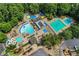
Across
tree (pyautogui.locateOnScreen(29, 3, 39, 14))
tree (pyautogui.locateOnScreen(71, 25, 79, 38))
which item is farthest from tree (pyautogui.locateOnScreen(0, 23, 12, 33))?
tree (pyautogui.locateOnScreen(71, 25, 79, 38))

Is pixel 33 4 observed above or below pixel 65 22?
above

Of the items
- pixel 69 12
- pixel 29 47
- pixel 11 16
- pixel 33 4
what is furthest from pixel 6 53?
pixel 69 12

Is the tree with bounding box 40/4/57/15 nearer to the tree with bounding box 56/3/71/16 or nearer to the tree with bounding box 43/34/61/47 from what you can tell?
the tree with bounding box 56/3/71/16

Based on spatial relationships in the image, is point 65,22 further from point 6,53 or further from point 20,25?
point 6,53

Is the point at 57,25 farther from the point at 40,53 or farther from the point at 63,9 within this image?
the point at 40,53

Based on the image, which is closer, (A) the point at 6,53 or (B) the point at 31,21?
(A) the point at 6,53

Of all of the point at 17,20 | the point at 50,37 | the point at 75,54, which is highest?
the point at 17,20

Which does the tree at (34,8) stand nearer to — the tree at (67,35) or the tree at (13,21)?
the tree at (13,21)

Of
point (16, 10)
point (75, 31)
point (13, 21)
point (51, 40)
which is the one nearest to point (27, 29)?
point (13, 21)
